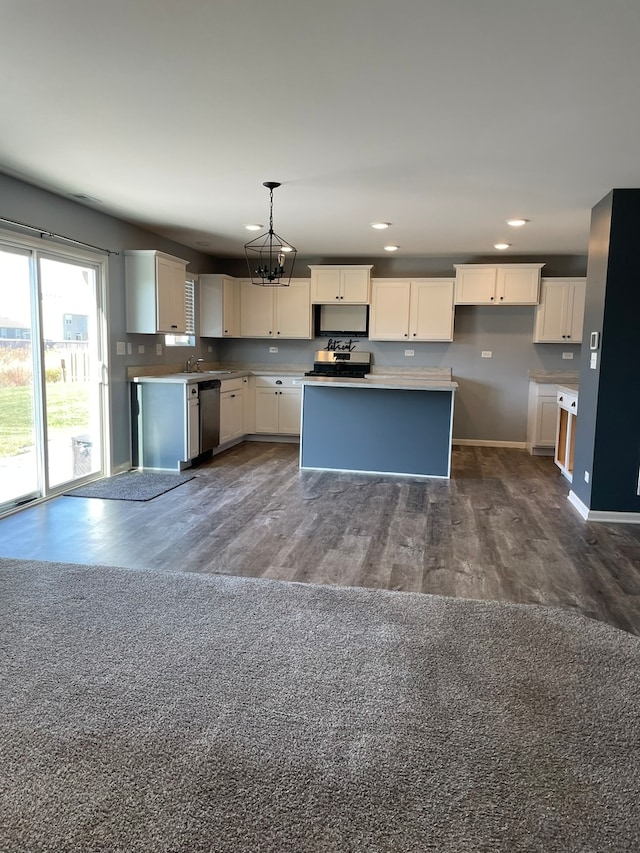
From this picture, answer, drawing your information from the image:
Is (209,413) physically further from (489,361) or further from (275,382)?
(489,361)

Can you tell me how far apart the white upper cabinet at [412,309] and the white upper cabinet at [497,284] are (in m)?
0.19

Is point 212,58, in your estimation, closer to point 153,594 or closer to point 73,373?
point 153,594

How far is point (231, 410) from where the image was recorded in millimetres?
7207

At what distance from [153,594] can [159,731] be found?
1.10m

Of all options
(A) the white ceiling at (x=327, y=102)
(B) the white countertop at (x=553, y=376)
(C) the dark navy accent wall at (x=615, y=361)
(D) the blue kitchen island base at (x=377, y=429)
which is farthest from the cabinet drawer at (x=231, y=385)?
(C) the dark navy accent wall at (x=615, y=361)

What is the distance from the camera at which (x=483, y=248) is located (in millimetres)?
6828

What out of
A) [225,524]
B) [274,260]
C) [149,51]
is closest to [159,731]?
[225,524]

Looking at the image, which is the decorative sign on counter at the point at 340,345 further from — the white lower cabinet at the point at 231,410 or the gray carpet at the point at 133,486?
the gray carpet at the point at 133,486

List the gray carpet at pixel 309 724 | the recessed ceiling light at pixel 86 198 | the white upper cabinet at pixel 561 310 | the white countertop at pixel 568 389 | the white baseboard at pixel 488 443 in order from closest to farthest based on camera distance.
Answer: the gray carpet at pixel 309 724 < the recessed ceiling light at pixel 86 198 < the white countertop at pixel 568 389 < the white upper cabinet at pixel 561 310 < the white baseboard at pixel 488 443

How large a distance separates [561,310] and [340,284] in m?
2.83

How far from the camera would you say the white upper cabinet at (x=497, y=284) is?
7.08 m

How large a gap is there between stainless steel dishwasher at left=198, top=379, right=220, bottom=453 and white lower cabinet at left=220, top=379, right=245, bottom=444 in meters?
0.15

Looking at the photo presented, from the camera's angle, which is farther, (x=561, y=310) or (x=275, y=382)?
(x=275, y=382)

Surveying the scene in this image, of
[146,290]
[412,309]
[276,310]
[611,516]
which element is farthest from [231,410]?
[611,516]
